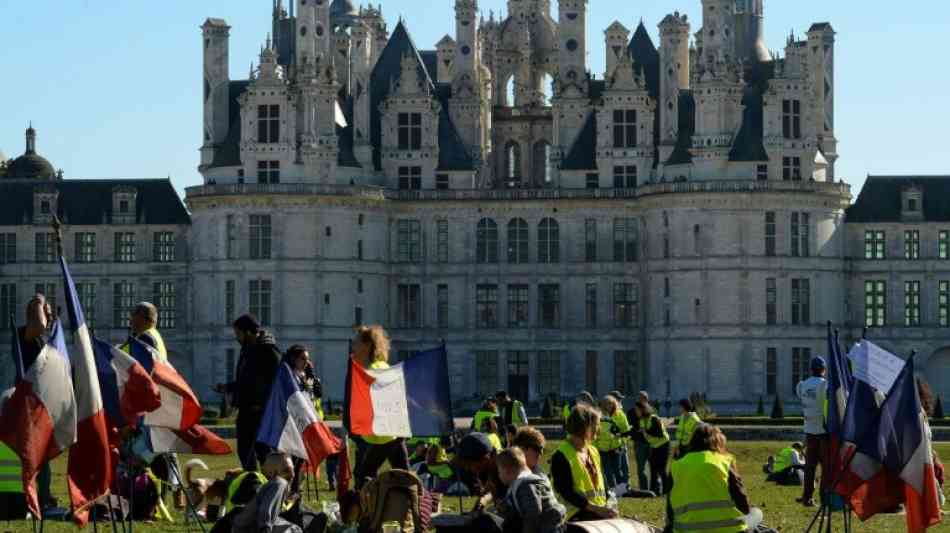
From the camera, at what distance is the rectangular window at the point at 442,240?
99.8 metres

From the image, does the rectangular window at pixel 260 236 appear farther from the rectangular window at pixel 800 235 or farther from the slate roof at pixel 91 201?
the rectangular window at pixel 800 235

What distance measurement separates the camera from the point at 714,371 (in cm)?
9481

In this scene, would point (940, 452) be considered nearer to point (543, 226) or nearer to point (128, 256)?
point (543, 226)

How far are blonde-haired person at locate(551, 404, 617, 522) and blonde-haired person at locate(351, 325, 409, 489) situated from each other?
17.1 feet

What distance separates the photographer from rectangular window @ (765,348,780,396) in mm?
94812

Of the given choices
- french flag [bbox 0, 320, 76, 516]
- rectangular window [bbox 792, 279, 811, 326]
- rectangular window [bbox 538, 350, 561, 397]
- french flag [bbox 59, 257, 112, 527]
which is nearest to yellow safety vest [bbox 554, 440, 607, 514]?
french flag [bbox 59, 257, 112, 527]

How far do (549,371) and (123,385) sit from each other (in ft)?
230

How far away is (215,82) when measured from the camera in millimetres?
100938

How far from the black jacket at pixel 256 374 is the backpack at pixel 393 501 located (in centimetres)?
444

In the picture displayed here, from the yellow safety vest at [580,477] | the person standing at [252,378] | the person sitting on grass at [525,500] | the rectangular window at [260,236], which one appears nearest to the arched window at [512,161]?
the rectangular window at [260,236]

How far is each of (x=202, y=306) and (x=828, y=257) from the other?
78.3ft

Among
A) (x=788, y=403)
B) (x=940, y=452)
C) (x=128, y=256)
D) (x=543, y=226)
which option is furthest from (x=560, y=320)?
(x=940, y=452)

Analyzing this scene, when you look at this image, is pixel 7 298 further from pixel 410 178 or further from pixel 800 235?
pixel 800 235

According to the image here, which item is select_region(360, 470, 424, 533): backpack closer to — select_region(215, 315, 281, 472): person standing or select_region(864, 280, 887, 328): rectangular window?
select_region(215, 315, 281, 472): person standing
